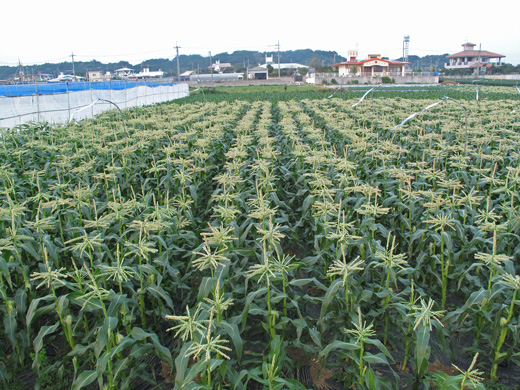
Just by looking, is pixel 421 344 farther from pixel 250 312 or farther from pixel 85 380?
pixel 85 380

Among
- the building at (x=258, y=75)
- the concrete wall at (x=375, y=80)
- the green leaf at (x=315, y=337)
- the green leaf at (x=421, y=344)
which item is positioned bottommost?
the green leaf at (x=315, y=337)

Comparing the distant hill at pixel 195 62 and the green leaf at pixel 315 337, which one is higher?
the distant hill at pixel 195 62

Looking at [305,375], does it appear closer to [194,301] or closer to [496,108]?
[194,301]

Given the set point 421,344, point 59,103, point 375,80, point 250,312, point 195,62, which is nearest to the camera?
point 421,344

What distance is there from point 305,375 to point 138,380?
1.58 meters

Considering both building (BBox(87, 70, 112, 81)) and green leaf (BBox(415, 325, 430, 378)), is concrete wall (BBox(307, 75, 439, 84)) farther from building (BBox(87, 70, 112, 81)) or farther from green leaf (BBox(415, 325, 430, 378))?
green leaf (BBox(415, 325, 430, 378))

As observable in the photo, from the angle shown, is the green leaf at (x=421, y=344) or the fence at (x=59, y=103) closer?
the green leaf at (x=421, y=344)

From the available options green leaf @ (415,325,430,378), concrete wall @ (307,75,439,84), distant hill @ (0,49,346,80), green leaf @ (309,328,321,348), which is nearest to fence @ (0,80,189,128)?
green leaf @ (309,328,321,348)

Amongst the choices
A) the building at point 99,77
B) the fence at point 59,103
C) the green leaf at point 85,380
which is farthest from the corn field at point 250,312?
the building at point 99,77

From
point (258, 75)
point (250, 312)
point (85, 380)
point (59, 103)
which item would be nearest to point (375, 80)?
point (258, 75)

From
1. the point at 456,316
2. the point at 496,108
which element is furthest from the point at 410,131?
the point at 456,316

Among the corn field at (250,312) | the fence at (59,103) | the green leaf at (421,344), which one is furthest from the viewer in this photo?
the fence at (59,103)

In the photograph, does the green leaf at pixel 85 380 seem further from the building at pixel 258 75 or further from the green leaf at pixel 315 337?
the building at pixel 258 75

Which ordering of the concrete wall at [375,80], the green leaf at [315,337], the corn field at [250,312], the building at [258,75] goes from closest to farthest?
the corn field at [250,312] < the green leaf at [315,337] < the concrete wall at [375,80] < the building at [258,75]
